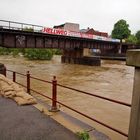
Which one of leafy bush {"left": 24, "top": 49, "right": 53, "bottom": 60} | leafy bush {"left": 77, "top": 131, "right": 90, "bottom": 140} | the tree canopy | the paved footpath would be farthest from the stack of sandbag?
the tree canopy

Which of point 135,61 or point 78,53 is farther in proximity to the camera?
point 78,53

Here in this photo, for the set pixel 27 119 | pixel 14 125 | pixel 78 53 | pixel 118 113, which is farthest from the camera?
pixel 78 53

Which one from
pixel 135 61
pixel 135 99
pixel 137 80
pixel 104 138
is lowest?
pixel 104 138

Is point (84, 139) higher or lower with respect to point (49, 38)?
lower

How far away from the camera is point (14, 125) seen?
192 inches

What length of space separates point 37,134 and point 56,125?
2.18 ft

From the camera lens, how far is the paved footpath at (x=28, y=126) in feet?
14.2

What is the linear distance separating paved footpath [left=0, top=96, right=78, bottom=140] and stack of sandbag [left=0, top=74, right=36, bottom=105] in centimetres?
51

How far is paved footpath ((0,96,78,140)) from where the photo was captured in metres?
4.33

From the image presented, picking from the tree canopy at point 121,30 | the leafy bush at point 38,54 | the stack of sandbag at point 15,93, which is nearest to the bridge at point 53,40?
the leafy bush at point 38,54

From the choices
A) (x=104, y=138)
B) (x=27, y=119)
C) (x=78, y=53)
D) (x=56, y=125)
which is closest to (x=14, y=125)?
(x=27, y=119)

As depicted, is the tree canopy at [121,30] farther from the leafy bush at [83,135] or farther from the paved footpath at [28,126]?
the leafy bush at [83,135]

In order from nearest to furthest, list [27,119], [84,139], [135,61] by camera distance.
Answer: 1. [135,61]
2. [84,139]
3. [27,119]

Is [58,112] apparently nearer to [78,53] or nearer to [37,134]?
[37,134]
